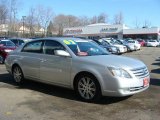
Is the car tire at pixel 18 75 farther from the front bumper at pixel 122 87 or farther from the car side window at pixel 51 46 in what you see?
the front bumper at pixel 122 87

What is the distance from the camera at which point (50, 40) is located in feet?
28.9

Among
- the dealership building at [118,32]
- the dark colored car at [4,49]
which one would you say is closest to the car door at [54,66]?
the dark colored car at [4,49]

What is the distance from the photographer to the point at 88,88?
24.7 feet

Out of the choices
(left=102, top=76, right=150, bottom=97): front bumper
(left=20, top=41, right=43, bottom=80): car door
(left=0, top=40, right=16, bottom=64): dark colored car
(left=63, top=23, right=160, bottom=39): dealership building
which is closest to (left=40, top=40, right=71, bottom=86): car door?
(left=20, top=41, right=43, bottom=80): car door

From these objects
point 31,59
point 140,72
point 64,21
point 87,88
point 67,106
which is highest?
point 64,21

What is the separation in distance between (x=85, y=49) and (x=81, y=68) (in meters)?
0.91

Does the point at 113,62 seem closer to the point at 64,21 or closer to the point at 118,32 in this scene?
the point at 118,32

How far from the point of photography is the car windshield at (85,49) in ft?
26.9

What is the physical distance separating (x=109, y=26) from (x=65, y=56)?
74.0m

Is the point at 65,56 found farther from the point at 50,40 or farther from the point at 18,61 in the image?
the point at 18,61

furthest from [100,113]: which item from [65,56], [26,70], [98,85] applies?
[26,70]

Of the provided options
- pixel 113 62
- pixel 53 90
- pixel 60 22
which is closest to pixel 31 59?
pixel 53 90

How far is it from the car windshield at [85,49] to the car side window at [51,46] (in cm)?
33

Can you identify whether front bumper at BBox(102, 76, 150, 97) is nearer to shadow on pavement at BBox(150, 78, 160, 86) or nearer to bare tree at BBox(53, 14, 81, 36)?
shadow on pavement at BBox(150, 78, 160, 86)
